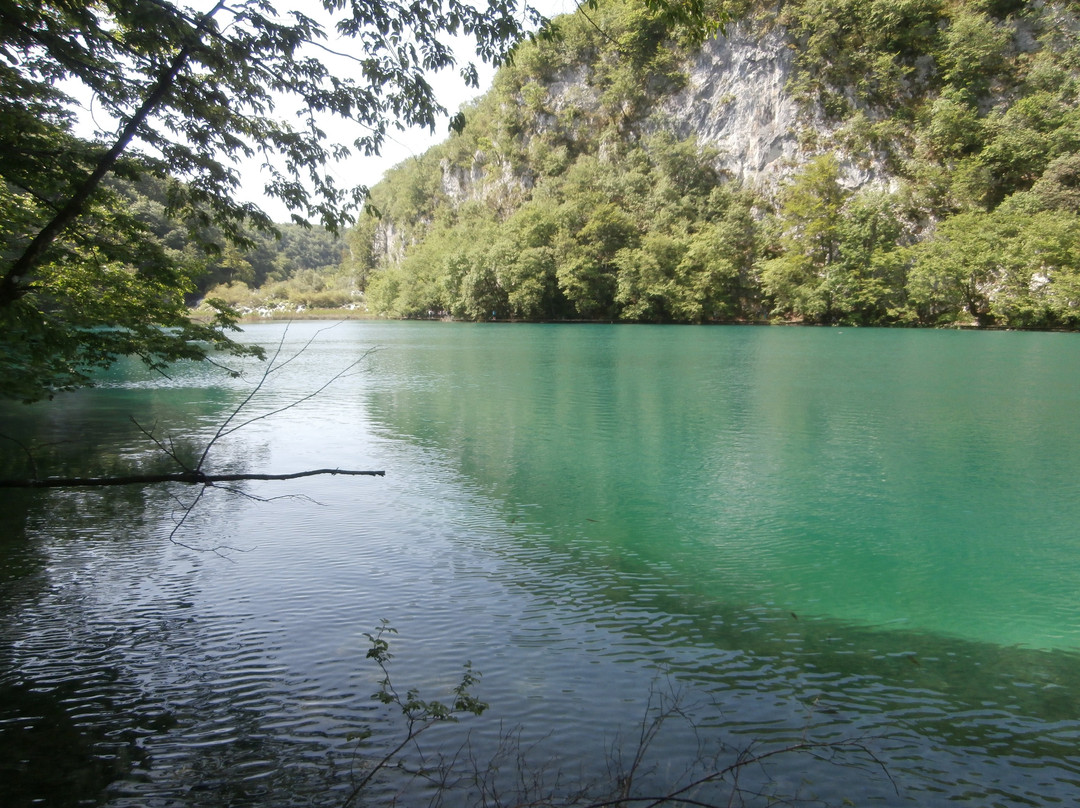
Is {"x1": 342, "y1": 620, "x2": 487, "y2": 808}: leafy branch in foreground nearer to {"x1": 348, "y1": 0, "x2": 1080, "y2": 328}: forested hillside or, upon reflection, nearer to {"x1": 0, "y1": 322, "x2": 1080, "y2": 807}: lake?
{"x1": 0, "y1": 322, "x2": 1080, "y2": 807}: lake

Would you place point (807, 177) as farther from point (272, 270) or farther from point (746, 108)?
point (272, 270)

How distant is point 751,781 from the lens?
3.72 metres

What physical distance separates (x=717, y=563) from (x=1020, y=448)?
329 inches

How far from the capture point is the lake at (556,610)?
12.6 ft

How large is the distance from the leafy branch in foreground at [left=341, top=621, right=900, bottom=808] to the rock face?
2505 inches

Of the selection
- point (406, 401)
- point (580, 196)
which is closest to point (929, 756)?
point (406, 401)

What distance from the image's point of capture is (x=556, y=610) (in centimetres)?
599

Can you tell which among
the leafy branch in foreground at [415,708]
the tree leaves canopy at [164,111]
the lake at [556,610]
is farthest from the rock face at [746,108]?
the leafy branch in foreground at [415,708]

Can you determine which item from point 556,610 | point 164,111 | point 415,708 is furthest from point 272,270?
point 415,708

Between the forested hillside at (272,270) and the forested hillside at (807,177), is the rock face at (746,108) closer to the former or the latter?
the forested hillside at (807,177)

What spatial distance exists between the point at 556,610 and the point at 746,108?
67.4m

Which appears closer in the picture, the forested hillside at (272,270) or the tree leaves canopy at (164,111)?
the tree leaves canopy at (164,111)

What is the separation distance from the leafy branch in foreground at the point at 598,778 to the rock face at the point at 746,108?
63622 millimetres

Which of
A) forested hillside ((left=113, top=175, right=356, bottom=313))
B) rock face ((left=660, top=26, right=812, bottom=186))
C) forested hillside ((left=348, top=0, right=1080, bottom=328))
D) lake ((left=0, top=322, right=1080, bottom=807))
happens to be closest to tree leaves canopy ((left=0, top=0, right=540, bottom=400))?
lake ((left=0, top=322, right=1080, bottom=807))
